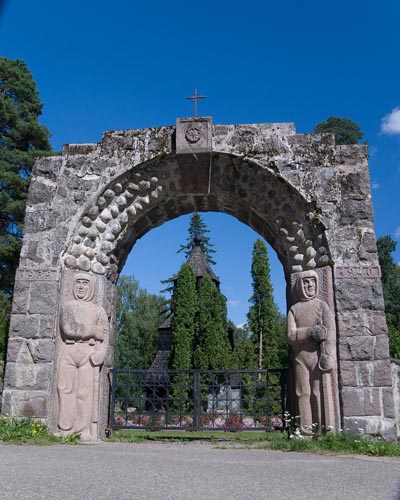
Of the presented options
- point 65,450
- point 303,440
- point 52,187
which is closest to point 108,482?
point 65,450

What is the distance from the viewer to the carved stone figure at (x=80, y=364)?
5.93 metres

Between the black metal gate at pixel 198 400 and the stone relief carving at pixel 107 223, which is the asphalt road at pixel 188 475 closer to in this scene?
the black metal gate at pixel 198 400

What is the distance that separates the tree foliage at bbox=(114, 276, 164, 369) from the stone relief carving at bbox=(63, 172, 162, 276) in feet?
78.2

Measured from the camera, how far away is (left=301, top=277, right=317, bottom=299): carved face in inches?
239

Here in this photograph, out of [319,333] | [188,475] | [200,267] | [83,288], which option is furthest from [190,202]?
[200,267]

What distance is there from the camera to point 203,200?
7.38 meters

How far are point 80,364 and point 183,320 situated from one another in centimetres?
1362

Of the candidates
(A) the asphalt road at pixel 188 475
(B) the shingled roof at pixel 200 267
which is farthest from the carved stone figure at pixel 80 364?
(B) the shingled roof at pixel 200 267

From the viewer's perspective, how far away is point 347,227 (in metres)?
6.05

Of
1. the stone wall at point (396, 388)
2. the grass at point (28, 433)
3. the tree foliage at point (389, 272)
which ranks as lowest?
the grass at point (28, 433)

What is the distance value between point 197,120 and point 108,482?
4.87 metres

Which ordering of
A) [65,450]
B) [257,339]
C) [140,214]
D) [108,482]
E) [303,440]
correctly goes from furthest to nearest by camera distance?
[257,339]
[140,214]
[303,440]
[65,450]
[108,482]

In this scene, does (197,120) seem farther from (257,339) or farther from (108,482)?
(257,339)

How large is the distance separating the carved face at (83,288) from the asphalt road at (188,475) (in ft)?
6.56
